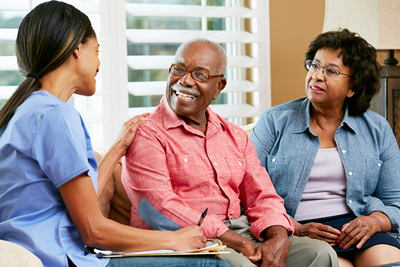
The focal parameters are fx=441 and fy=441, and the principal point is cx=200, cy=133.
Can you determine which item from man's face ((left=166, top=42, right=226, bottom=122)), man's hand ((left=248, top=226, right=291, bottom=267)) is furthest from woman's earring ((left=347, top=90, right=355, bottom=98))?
man's hand ((left=248, top=226, right=291, bottom=267))

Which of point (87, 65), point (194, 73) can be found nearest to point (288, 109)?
point (194, 73)

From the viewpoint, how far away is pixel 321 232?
6.07ft

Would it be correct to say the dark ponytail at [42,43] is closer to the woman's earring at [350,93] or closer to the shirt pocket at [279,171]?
the shirt pocket at [279,171]

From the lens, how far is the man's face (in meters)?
1.78

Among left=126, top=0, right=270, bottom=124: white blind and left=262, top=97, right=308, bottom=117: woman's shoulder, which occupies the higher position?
left=126, top=0, right=270, bottom=124: white blind

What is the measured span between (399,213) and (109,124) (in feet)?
5.08

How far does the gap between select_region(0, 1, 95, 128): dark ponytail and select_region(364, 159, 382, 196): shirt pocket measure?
4.63 feet

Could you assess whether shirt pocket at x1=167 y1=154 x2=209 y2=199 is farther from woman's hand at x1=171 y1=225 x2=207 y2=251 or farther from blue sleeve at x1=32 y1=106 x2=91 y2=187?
blue sleeve at x1=32 y1=106 x2=91 y2=187

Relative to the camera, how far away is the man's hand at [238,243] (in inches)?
63.1

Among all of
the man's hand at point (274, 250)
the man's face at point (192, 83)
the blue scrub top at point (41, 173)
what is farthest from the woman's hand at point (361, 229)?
the blue scrub top at point (41, 173)

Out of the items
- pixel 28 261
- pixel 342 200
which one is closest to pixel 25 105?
pixel 28 261

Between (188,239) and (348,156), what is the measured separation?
97cm

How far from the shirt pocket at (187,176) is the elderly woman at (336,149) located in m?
0.47

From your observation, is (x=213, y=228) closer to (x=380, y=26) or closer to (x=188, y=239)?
(x=188, y=239)
